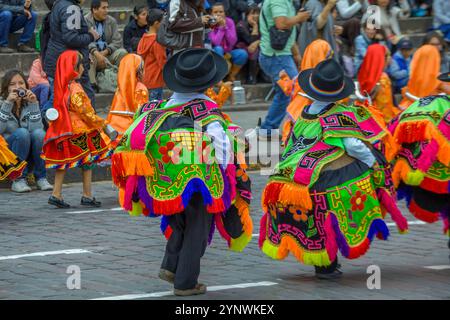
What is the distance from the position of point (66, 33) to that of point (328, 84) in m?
5.00

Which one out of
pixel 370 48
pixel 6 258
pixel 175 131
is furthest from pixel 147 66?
pixel 175 131

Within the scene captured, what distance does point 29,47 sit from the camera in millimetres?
17812

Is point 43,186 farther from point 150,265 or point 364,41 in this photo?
point 364,41

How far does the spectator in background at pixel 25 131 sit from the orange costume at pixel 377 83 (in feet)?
12.9

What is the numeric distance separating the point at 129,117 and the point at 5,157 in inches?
65.1

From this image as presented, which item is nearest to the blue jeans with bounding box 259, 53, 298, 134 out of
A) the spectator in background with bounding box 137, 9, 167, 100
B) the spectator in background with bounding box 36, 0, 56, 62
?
the spectator in background with bounding box 137, 9, 167, 100

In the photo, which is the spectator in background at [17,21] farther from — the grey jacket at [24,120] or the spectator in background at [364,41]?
the spectator in background at [364,41]

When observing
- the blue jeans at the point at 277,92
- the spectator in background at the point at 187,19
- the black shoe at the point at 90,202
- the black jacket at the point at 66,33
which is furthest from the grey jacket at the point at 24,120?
the blue jeans at the point at 277,92

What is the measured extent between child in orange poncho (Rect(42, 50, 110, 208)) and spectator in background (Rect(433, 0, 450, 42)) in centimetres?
992

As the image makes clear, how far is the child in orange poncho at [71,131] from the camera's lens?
489 inches

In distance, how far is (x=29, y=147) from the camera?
13.6m

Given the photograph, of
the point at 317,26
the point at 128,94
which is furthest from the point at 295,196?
the point at 317,26

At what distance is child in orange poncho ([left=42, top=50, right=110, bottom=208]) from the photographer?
12.4 metres
